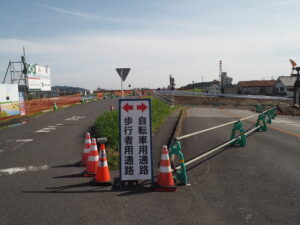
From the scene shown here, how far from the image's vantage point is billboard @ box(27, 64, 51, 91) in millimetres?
36188

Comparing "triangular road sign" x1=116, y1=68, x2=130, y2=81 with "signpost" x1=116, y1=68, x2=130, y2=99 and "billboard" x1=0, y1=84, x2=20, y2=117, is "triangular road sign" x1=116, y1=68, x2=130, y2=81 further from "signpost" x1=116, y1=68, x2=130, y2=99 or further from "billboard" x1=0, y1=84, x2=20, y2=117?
A: "billboard" x1=0, y1=84, x2=20, y2=117

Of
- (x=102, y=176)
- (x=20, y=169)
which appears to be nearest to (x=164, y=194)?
(x=102, y=176)

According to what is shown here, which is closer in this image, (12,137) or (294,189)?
(294,189)

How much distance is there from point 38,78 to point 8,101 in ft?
71.2

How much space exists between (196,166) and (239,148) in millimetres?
2750

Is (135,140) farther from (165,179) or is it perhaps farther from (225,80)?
(225,80)

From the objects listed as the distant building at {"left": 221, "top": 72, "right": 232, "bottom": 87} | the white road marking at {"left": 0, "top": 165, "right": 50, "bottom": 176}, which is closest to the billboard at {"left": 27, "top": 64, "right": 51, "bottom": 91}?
the white road marking at {"left": 0, "top": 165, "right": 50, "bottom": 176}

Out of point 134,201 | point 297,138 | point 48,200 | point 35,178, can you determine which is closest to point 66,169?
point 35,178

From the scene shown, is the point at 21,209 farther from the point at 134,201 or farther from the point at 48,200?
the point at 134,201

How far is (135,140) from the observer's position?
5434 mm

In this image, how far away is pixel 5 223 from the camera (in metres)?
3.83

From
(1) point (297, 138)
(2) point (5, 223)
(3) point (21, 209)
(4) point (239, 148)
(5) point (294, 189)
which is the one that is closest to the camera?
(2) point (5, 223)

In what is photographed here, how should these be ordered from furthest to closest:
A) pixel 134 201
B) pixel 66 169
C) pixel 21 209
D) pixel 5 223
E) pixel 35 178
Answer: pixel 66 169 < pixel 35 178 < pixel 134 201 < pixel 21 209 < pixel 5 223

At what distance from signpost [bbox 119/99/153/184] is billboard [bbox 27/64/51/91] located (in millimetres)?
34613
